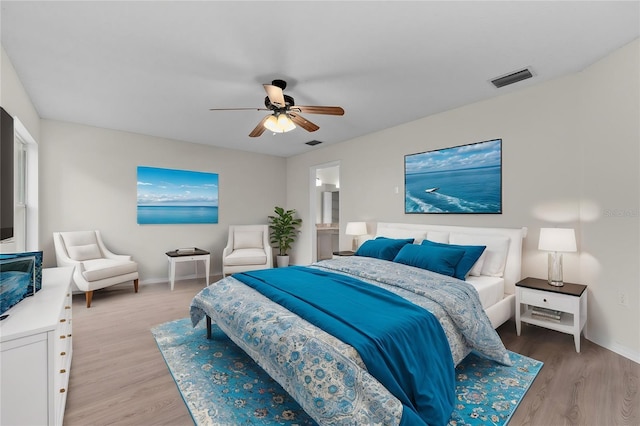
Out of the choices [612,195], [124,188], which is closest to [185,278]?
[124,188]

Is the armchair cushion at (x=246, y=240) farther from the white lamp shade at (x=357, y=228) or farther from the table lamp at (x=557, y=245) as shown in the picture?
the table lamp at (x=557, y=245)

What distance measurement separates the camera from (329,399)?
1440 mm

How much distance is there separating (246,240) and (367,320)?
434cm

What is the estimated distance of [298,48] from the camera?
2.39 m

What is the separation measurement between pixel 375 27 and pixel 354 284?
1975mm

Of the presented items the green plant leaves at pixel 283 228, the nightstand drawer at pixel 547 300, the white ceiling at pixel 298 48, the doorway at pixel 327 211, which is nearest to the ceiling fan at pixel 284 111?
the white ceiling at pixel 298 48

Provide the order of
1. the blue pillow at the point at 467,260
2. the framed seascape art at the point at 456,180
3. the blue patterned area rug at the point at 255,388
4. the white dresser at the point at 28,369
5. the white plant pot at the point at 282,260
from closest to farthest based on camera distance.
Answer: the white dresser at the point at 28,369, the blue patterned area rug at the point at 255,388, the blue pillow at the point at 467,260, the framed seascape art at the point at 456,180, the white plant pot at the point at 282,260

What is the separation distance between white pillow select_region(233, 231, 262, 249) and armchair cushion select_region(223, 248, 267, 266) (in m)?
0.15

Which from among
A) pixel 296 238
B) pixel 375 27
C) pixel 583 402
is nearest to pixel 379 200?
pixel 296 238

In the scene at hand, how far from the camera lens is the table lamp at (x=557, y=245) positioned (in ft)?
8.79

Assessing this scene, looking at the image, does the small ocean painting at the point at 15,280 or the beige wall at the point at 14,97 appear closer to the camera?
the small ocean painting at the point at 15,280

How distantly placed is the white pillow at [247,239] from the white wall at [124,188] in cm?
41

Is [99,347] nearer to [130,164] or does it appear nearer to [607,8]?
[130,164]

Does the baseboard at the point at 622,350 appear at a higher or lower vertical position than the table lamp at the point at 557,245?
lower
